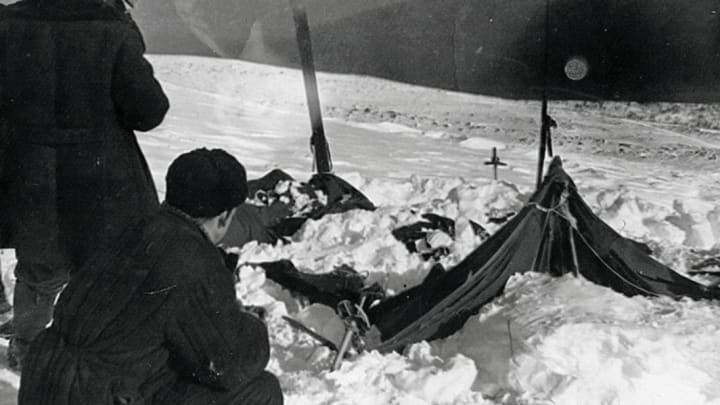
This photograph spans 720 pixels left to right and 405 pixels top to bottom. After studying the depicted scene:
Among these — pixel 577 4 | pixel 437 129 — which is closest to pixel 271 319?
pixel 437 129

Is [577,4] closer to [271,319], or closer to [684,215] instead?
[684,215]

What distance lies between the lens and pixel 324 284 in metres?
3.62

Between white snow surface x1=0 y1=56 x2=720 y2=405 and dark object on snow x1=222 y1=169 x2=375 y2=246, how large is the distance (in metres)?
0.12

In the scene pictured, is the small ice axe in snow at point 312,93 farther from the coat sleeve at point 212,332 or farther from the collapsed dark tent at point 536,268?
the coat sleeve at point 212,332

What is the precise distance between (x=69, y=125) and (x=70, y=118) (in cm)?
2

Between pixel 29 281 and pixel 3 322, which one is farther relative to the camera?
pixel 3 322

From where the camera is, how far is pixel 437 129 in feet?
32.6

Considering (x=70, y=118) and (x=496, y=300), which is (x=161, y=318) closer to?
(x=70, y=118)

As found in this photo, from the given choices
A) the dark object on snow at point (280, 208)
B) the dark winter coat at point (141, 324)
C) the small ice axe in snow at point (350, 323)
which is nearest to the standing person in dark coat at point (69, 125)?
the small ice axe in snow at point (350, 323)

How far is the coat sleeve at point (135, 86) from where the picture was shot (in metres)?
2.48

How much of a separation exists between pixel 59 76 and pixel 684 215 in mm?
3787

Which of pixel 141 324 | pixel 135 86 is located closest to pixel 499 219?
pixel 135 86

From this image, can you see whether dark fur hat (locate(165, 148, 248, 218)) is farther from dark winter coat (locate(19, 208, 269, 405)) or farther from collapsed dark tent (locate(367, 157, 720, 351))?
collapsed dark tent (locate(367, 157, 720, 351))

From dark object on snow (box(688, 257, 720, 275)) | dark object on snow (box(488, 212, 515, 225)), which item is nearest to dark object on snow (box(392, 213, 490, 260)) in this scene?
dark object on snow (box(488, 212, 515, 225))
